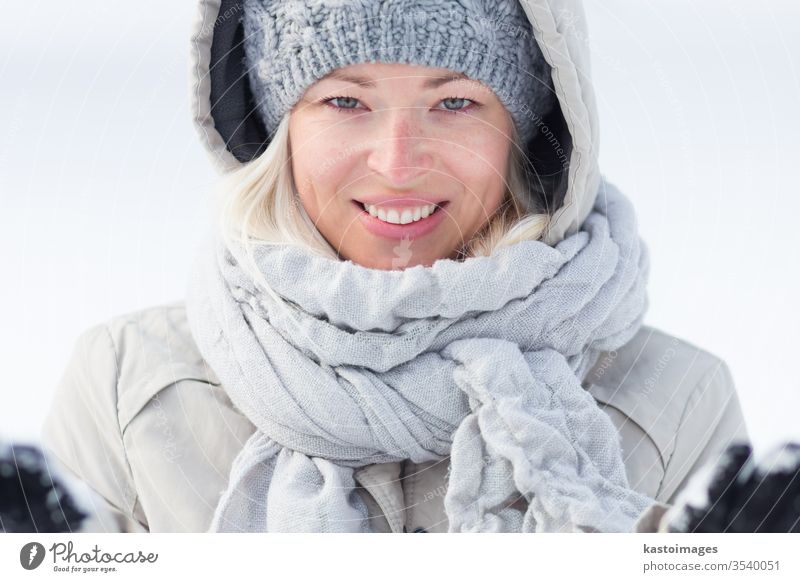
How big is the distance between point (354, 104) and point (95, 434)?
454mm

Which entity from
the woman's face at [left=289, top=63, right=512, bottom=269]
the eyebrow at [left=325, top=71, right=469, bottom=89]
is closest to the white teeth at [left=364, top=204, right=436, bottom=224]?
the woman's face at [left=289, top=63, right=512, bottom=269]

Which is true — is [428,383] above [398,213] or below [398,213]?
below

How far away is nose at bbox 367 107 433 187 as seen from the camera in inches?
39.4

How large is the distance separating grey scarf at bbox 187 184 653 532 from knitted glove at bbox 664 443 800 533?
97 mm

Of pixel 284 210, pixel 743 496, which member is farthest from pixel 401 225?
pixel 743 496

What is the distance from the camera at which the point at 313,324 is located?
3.32ft

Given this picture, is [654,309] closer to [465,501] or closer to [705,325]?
[705,325]

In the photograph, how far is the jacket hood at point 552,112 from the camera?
98cm

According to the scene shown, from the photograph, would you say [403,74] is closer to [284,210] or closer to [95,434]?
[284,210]

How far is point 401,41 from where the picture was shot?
3.18ft

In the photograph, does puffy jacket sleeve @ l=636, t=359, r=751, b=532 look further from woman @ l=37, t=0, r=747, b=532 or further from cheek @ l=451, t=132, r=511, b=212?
cheek @ l=451, t=132, r=511, b=212

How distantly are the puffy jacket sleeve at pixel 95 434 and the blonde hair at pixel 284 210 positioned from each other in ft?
0.72

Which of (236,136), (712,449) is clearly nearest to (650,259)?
(712,449)

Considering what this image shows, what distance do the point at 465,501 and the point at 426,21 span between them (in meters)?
0.44
